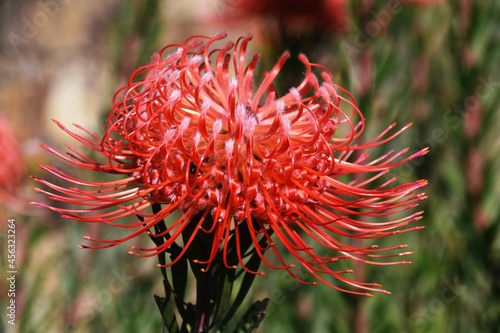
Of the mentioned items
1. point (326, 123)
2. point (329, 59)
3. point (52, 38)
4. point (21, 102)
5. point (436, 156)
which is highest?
point (326, 123)

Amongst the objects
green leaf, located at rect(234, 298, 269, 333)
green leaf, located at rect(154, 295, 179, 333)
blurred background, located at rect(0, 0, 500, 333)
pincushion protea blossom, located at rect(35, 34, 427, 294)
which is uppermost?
pincushion protea blossom, located at rect(35, 34, 427, 294)

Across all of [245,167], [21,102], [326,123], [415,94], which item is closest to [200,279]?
[245,167]

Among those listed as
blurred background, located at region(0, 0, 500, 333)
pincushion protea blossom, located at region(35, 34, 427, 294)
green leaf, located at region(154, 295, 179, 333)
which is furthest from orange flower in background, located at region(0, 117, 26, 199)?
green leaf, located at region(154, 295, 179, 333)

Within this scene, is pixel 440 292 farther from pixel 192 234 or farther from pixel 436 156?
pixel 192 234

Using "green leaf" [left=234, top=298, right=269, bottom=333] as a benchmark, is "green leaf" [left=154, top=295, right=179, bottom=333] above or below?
above

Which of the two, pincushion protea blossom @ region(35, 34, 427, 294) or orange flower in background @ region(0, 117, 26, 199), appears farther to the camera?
orange flower in background @ region(0, 117, 26, 199)

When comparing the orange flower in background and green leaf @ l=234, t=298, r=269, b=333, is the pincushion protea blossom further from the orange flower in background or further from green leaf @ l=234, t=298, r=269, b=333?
the orange flower in background

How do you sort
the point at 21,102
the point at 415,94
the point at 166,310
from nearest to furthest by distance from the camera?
1. the point at 166,310
2. the point at 415,94
3. the point at 21,102

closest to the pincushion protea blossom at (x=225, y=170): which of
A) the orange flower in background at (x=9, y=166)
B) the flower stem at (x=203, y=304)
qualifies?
the flower stem at (x=203, y=304)
